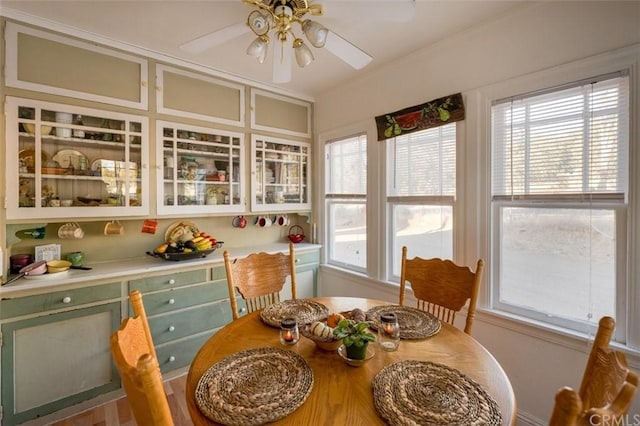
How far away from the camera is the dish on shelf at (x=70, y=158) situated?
1.96 m

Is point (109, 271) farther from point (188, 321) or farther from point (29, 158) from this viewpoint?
point (29, 158)

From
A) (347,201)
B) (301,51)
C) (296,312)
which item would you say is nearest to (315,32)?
(301,51)

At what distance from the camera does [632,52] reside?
1363 millimetres

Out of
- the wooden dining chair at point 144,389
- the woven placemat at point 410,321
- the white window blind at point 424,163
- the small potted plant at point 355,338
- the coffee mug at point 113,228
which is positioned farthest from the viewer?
the coffee mug at point 113,228

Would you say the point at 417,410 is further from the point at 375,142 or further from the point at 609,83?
the point at 375,142

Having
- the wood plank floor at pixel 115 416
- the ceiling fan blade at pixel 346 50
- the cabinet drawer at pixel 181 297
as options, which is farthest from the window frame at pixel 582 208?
the wood plank floor at pixel 115 416

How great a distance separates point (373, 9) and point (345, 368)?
144cm

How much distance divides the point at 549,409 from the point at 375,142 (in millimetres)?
2079

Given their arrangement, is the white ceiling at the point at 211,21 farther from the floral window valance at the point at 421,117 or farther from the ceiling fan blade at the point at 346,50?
the floral window valance at the point at 421,117

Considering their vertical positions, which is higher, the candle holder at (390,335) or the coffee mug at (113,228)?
the coffee mug at (113,228)

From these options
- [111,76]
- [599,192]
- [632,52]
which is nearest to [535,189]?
[599,192]

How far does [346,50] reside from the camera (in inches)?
58.3

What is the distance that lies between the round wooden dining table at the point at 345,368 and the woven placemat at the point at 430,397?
4 centimetres

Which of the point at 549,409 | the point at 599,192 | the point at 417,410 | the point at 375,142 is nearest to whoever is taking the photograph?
the point at 417,410
